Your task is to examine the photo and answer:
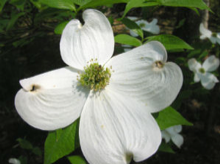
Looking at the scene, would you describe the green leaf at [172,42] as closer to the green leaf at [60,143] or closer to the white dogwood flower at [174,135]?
the green leaf at [60,143]

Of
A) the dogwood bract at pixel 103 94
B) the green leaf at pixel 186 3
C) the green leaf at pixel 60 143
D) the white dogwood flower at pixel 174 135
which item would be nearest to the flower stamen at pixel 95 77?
the dogwood bract at pixel 103 94

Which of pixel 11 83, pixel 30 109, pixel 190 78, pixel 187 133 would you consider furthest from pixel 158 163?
pixel 11 83

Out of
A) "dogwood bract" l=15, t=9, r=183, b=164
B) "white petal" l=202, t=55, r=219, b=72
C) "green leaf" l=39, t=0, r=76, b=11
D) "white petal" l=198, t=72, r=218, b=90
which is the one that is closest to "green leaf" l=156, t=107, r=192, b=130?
"dogwood bract" l=15, t=9, r=183, b=164

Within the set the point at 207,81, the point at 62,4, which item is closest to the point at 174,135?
the point at 207,81

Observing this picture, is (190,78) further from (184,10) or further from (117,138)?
(117,138)

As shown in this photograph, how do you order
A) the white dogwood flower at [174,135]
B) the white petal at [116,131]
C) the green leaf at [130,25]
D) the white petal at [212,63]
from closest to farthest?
the white petal at [116,131], the green leaf at [130,25], the white dogwood flower at [174,135], the white petal at [212,63]

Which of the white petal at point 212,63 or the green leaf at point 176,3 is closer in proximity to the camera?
the green leaf at point 176,3
